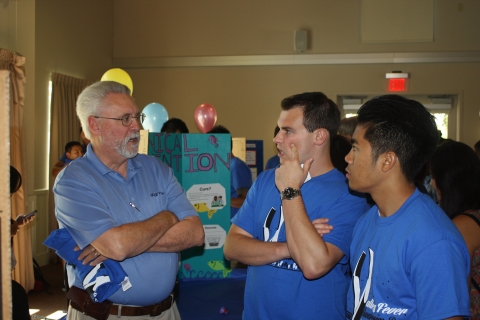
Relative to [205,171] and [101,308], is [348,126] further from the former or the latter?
[101,308]

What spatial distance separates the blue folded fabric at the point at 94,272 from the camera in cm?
189

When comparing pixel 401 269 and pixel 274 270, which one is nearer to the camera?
pixel 401 269

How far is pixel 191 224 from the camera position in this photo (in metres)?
2.16

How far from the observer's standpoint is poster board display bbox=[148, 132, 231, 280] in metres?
4.25

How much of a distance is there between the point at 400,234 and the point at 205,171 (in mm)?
3043

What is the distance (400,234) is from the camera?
53.9 inches

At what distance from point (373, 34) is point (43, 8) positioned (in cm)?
571

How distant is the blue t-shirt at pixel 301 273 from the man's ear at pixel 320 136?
0.13m

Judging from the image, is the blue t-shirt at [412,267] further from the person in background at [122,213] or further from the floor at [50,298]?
the floor at [50,298]

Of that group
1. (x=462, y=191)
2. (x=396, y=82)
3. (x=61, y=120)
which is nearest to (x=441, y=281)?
(x=462, y=191)

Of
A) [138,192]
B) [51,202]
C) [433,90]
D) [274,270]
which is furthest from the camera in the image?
[433,90]

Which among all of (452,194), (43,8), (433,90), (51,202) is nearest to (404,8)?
(433,90)

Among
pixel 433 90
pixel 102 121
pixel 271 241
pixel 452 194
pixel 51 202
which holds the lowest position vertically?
pixel 51 202

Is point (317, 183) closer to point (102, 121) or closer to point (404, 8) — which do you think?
point (102, 121)
